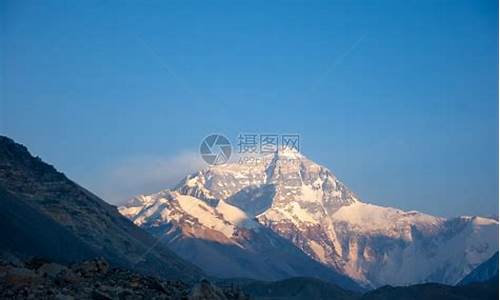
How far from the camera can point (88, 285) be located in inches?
1184

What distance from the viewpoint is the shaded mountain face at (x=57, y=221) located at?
118562 millimetres

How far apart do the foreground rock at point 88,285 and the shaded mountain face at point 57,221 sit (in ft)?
243

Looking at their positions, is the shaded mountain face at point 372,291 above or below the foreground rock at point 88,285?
above

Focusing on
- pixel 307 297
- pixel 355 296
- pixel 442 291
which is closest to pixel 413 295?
pixel 442 291

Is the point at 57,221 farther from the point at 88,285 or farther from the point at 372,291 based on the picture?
the point at 88,285

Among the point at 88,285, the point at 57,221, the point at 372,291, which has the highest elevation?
the point at 57,221

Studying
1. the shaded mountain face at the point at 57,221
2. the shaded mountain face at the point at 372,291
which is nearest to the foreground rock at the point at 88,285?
→ the shaded mountain face at the point at 57,221

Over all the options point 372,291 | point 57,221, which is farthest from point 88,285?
point 57,221

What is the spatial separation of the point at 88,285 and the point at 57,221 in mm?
123988

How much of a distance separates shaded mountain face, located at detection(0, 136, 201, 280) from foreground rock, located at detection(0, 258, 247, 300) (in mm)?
74130

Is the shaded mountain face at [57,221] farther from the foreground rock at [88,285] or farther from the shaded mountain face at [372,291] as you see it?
the foreground rock at [88,285]

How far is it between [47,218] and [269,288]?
171 feet

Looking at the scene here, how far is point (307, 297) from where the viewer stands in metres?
166

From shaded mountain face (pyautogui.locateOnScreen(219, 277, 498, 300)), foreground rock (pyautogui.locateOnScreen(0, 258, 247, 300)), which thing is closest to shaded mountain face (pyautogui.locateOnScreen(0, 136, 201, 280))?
shaded mountain face (pyautogui.locateOnScreen(219, 277, 498, 300))
